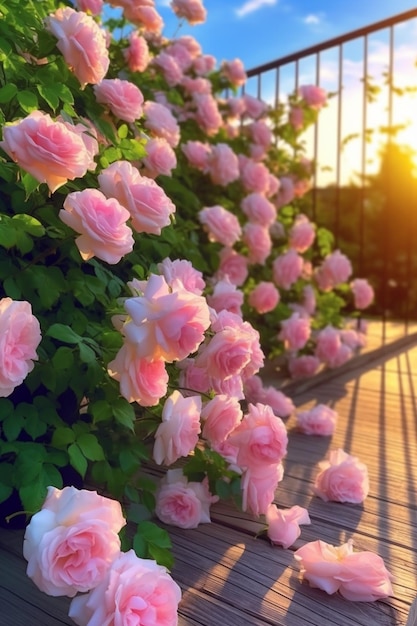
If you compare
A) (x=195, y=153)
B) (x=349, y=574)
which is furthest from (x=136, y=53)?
(x=349, y=574)

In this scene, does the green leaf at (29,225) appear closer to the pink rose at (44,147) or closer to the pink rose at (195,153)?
the pink rose at (44,147)

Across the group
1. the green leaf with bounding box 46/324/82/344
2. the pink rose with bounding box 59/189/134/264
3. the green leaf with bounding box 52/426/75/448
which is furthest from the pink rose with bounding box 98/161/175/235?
the green leaf with bounding box 52/426/75/448

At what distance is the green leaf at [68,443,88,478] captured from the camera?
3.11 feet

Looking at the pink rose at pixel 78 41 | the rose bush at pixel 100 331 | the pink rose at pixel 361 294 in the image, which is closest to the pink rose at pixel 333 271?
the pink rose at pixel 361 294

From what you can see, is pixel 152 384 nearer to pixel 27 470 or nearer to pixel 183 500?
pixel 27 470

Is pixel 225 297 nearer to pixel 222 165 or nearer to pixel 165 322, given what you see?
pixel 165 322

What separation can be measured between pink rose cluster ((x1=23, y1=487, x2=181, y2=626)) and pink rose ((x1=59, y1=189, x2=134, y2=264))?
32cm

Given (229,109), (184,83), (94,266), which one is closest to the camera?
(94,266)

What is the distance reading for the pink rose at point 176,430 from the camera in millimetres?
982

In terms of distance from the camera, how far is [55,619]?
0.92m

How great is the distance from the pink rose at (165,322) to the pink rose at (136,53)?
3.38 feet

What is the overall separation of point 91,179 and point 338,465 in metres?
0.71

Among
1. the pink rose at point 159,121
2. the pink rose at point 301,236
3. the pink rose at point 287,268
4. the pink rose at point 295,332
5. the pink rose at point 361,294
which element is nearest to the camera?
the pink rose at point 159,121

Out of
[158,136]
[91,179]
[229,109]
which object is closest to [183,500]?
[91,179]
